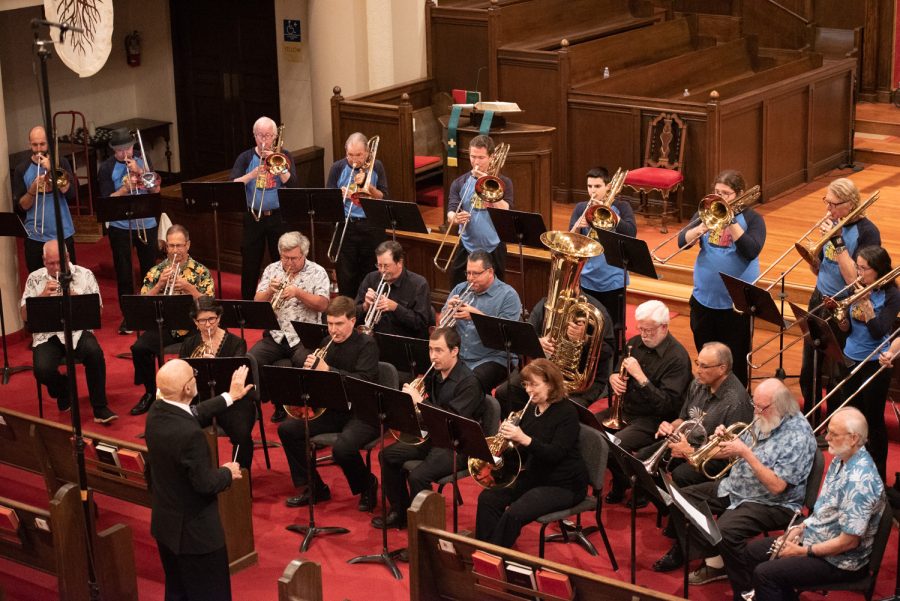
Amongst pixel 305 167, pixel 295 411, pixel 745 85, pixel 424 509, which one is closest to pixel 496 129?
pixel 305 167

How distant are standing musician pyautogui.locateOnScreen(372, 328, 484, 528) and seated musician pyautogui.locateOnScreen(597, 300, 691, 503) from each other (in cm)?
83

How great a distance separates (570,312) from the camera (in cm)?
755

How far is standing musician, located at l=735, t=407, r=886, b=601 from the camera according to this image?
5512 millimetres

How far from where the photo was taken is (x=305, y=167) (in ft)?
39.6

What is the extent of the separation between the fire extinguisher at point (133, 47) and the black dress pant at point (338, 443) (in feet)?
26.9

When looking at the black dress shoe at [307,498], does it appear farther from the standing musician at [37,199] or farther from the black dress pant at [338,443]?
the standing musician at [37,199]

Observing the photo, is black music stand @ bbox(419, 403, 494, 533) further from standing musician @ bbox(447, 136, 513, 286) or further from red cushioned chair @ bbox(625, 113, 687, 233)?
red cushioned chair @ bbox(625, 113, 687, 233)

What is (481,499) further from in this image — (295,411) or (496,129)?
(496,129)

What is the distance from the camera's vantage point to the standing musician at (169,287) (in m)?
8.72

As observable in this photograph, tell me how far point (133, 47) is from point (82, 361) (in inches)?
262

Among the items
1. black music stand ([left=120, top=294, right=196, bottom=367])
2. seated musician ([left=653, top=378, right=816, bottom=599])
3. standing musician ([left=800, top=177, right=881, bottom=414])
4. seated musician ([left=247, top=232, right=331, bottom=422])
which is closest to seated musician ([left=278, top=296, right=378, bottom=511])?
seated musician ([left=247, top=232, right=331, bottom=422])

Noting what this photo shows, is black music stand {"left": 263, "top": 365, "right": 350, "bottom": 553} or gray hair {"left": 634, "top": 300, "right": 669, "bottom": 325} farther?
gray hair {"left": 634, "top": 300, "right": 669, "bottom": 325}

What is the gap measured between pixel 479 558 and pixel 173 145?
10.4 meters

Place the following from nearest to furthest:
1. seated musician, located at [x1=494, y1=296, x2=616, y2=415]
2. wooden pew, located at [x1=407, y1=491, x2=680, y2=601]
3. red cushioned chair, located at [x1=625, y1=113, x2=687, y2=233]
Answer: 1. wooden pew, located at [x1=407, y1=491, x2=680, y2=601]
2. seated musician, located at [x1=494, y1=296, x2=616, y2=415]
3. red cushioned chair, located at [x1=625, y1=113, x2=687, y2=233]
